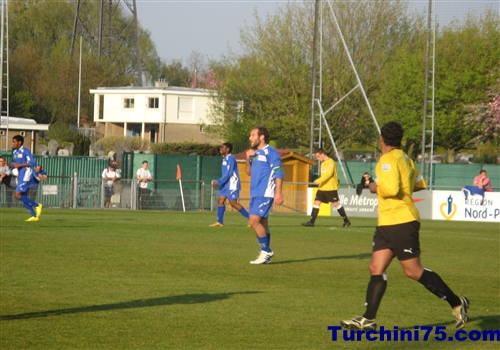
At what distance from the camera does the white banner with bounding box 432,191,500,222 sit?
1225 inches

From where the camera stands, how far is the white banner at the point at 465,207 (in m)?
31.1

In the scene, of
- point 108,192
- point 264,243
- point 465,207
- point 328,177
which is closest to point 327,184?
point 328,177

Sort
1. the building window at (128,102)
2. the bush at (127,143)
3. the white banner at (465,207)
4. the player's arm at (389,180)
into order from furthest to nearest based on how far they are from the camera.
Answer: the building window at (128,102), the bush at (127,143), the white banner at (465,207), the player's arm at (389,180)

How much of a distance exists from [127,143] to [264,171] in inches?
2125

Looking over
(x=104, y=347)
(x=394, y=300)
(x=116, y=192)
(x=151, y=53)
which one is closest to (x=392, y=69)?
(x=116, y=192)

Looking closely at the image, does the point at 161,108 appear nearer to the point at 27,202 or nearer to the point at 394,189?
the point at 27,202

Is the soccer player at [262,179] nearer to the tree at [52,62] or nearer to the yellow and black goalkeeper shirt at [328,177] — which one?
the yellow and black goalkeeper shirt at [328,177]

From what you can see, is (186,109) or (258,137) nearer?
(258,137)

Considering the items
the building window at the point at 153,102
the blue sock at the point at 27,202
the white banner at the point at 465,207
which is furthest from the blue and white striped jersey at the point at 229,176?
the building window at the point at 153,102

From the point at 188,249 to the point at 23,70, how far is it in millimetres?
73059

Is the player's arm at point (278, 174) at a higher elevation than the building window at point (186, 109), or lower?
lower

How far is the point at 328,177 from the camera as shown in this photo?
22109 millimetres

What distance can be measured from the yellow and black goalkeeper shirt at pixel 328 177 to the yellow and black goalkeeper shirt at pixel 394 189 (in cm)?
1390

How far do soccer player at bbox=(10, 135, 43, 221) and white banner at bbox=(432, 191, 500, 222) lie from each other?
1607 cm
